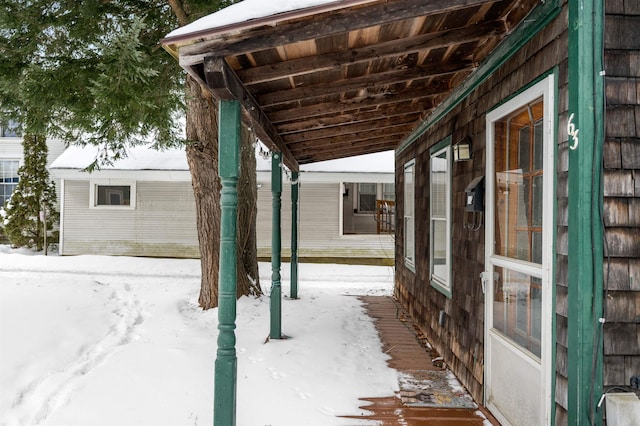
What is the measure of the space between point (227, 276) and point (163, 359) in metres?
2.18

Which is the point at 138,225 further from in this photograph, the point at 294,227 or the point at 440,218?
the point at 440,218

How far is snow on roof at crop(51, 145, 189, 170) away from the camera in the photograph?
13016 mm

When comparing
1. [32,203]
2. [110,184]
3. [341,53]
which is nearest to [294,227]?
[341,53]

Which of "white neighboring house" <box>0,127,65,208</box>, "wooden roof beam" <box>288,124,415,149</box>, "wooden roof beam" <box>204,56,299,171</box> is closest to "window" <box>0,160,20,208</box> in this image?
"white neighboring house" <box>0,127,65,208</box>

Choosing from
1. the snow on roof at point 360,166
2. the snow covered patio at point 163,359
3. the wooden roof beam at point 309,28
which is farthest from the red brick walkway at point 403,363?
the snow on roof at point 360,166

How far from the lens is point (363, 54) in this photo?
3.28 meters

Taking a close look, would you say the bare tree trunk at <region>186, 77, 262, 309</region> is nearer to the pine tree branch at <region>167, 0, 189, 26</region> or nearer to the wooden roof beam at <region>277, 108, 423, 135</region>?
the pine tree branch at <region>167, 0, 189, 26</region>

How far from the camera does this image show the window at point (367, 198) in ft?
53.5

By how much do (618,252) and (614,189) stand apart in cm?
29

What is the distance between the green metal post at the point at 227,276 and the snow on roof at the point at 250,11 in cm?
57

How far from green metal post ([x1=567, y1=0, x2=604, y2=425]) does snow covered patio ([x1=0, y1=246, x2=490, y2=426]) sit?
5.67ft

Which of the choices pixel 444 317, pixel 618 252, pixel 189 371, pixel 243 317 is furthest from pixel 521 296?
pixel 243 317

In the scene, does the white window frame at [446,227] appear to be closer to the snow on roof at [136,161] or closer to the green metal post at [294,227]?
the green metal post at [294,227]

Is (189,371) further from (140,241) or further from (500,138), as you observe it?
(140,241)
